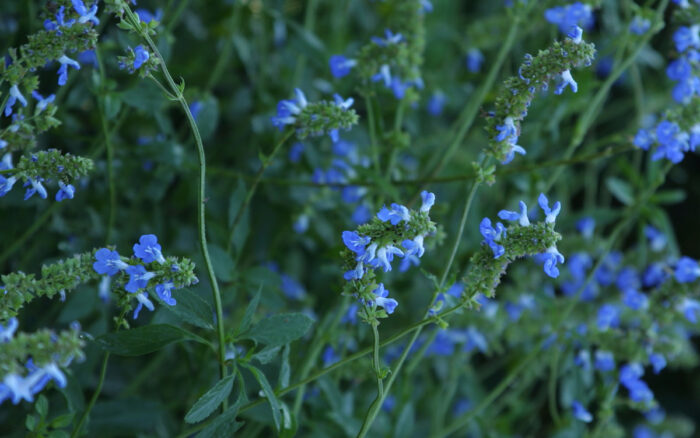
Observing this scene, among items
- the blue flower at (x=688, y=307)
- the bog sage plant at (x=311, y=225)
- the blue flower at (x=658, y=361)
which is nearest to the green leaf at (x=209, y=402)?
the bog sage plant at (x=311, y=225)

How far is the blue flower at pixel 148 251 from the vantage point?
1104 millimetres

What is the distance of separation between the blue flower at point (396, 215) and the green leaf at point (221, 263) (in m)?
0.49

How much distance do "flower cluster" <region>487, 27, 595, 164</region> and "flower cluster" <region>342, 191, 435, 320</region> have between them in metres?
0.22

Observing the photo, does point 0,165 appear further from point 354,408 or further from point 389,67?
→ point 354,408

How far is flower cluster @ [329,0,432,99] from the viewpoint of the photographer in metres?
1.60

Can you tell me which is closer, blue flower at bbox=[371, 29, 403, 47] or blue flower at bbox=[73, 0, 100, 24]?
blue flower at bbox=[73, 0, 100, 24]

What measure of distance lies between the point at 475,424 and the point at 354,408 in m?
0.32

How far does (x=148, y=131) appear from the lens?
7.00 feet

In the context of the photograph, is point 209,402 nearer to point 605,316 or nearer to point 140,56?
point 140,56

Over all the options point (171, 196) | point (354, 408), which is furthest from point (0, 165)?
point (354, 408)

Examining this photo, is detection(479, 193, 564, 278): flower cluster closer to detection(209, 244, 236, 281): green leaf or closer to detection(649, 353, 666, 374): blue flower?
detection(209, 244, 236, 281): green leaf

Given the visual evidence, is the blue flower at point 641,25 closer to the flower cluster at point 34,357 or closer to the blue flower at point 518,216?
the blue flower at point 518,216

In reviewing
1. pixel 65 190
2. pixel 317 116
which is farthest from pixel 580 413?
pixel 65 190

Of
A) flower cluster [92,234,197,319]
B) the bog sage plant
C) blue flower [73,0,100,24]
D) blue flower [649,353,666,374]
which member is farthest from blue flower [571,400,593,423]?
blue flower [73,0,100,24]
